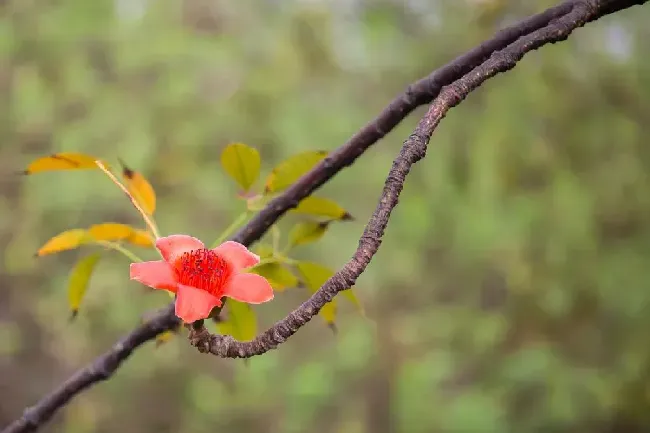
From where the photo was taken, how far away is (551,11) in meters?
0.24

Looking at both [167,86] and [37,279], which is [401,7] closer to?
[167,86]

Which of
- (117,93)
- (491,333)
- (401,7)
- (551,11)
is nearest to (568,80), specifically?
(401,7)

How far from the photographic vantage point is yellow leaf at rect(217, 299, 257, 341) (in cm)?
29

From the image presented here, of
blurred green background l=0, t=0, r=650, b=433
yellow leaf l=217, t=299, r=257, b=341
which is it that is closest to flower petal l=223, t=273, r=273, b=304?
yellow leaf l=217, t=299, r=257, b=341

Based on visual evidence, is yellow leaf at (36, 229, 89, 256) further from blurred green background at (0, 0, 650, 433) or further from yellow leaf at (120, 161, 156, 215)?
blurred green background at (0, 0, 650, 433)

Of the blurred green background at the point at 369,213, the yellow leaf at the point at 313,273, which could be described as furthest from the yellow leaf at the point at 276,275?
the blurred green background at the point at 369,213

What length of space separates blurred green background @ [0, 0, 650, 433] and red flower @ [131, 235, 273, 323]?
119 centimetres

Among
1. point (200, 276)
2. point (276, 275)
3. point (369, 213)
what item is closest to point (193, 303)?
point (200, 276)

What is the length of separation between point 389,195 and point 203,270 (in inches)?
2.3

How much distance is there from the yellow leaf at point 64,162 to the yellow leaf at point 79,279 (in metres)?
0.06

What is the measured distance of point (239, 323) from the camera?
0.98 feet

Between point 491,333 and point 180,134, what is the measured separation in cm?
84

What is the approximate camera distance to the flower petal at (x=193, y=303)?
6.5 inches

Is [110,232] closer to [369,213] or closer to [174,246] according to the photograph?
[174,246]
